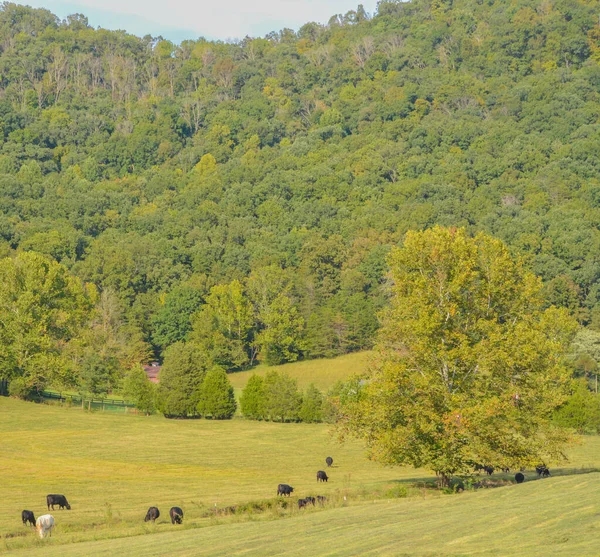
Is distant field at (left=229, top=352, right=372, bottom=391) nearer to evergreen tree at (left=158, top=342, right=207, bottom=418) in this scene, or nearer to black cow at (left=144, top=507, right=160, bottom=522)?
evergreen tree at (left=158, top=342, right=207, bottom=418)

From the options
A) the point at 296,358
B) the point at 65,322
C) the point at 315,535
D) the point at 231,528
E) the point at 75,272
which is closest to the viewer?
the point at 315,535

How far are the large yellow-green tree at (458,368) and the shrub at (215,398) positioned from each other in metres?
50.8

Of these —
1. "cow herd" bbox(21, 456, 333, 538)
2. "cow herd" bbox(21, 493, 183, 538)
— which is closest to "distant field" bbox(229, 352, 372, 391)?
"cow herd" bbox(21, 456, 333, 538)

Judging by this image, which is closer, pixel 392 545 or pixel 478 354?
pixel 392 545

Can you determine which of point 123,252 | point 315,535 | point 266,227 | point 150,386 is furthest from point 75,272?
point 315,535

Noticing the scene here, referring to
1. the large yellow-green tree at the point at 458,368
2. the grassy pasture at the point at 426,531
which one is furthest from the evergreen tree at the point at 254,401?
the grassy pasture at the point at 426,531

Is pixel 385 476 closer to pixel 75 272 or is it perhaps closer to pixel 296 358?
pixel 296 358

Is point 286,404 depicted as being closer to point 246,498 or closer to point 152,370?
point 246,498

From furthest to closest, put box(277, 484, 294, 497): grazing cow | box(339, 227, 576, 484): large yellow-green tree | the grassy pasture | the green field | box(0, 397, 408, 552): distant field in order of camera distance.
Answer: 1. box(277, 484, 294, 497): grazing cow
2. box(339, 227, 576, 484): large yellow-green tree
3. box(0, 397, 408, 552): distant field
4. the green field
5. the grassy pasture

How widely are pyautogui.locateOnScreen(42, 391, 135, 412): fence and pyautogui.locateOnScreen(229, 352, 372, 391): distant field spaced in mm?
24169

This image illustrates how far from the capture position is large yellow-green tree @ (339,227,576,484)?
41000 millimetres

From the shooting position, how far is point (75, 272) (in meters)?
167

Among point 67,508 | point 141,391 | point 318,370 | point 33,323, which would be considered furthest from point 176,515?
point 318,370

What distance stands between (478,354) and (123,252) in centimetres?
13399
